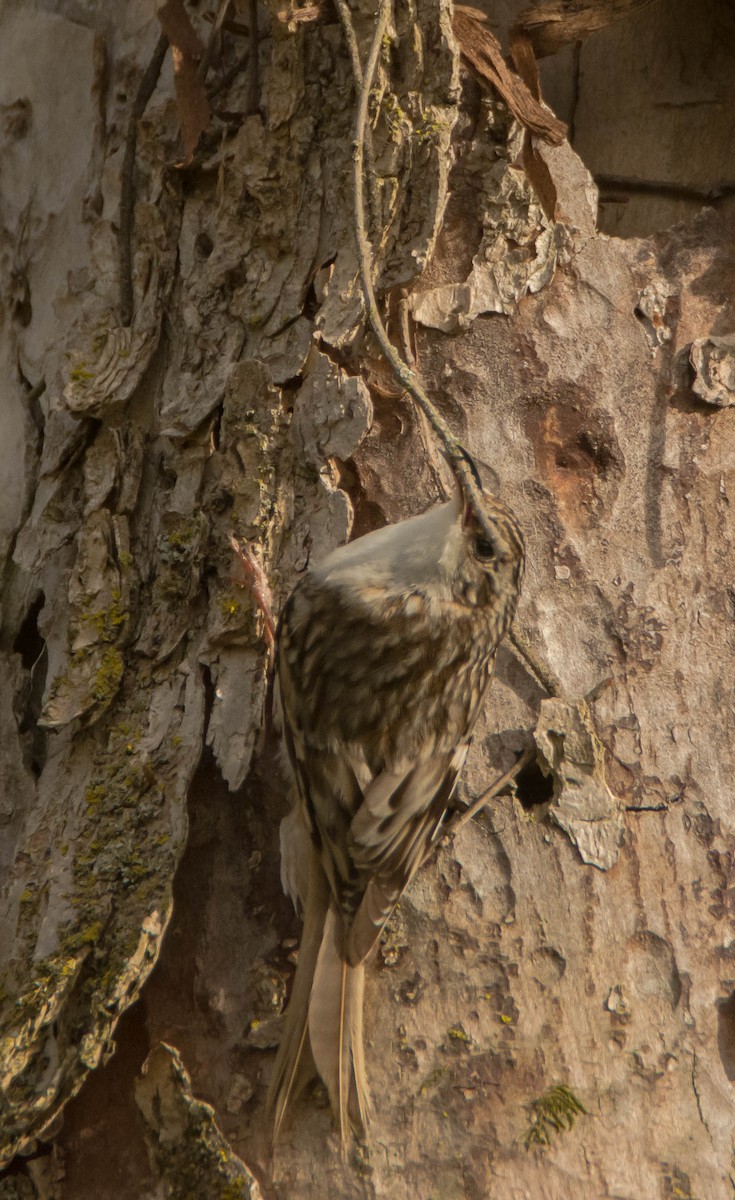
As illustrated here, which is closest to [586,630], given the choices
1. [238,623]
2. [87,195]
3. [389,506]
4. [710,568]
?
[710,568]

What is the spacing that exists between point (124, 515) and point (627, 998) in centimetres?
119

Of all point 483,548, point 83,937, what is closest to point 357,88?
point 483,548

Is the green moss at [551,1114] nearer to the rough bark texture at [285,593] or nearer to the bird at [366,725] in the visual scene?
the rough bark texture at [285,593]

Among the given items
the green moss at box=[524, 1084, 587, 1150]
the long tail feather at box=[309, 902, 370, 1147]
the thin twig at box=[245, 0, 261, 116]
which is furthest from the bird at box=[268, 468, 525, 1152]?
the thin twig at box=[245, 0, 261, 116]

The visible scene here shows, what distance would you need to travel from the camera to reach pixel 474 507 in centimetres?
195

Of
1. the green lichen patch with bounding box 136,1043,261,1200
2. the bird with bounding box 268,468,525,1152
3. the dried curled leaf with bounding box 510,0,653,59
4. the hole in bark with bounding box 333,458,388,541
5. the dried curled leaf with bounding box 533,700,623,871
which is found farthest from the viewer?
the dried curled leaf with bounding box 510,0,653,59

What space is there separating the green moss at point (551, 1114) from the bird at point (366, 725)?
24 centimetres

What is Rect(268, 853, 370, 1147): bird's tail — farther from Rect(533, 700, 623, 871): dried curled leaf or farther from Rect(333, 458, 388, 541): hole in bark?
Rect(333, 458, 388, 541): hole in bark

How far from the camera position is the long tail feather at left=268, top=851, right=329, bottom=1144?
1.74 metres

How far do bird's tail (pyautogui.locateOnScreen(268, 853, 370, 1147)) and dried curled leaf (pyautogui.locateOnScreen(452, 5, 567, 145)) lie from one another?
151 cm

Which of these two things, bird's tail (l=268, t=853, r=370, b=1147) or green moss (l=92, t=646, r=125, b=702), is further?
green moss (l=92, t=646, r=125, b=702)

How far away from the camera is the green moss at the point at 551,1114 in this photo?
1708 mm

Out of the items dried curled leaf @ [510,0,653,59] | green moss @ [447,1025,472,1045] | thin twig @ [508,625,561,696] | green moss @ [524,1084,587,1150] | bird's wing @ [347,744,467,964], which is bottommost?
green moss @ [524,1084,587,1150]

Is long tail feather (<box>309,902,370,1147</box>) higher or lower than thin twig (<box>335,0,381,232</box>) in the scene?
lower
